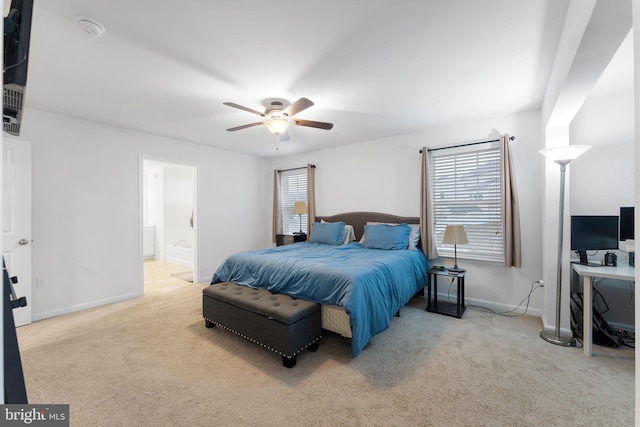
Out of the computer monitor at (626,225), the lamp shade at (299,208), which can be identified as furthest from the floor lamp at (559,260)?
the lamp shade at (299,208)

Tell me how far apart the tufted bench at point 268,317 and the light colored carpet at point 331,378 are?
15cm

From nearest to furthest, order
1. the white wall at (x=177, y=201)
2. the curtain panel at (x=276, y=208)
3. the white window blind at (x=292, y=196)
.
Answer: the white window blind at (x=292, y=196) < the curtain panel at (x=276, y=208) < the white wall at (x=177, y=201)

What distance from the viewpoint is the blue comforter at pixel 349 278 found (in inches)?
92.0

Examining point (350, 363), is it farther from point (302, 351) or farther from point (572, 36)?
point (572, 36)

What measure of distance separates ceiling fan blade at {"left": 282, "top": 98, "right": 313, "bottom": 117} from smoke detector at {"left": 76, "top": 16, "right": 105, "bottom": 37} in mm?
1411

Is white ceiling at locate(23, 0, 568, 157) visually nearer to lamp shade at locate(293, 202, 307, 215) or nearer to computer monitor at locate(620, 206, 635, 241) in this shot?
computer monitor at locate(620, 206, 635, 241)

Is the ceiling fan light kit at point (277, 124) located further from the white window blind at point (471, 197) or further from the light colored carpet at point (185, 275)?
the light colored carpet at point (185, 275)

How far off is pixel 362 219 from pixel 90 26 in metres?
3.83

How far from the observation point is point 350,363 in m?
2.27

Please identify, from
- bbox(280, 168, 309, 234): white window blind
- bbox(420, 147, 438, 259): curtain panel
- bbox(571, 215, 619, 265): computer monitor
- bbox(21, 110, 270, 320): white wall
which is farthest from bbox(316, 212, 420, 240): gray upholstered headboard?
bbox(21, 110, 270, 320): white wall

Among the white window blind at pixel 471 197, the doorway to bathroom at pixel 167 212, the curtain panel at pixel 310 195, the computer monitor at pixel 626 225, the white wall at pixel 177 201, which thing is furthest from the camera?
the white wall at pixel 177 201

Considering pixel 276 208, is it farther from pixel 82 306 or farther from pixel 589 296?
pixel 589 296

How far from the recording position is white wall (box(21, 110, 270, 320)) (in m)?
3.22

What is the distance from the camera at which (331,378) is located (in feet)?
6.83
